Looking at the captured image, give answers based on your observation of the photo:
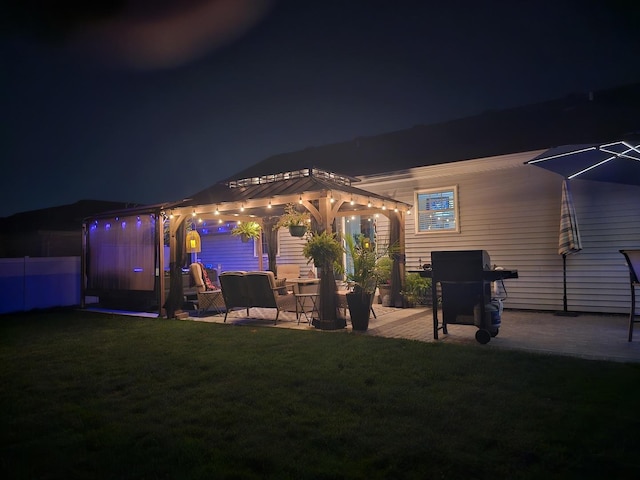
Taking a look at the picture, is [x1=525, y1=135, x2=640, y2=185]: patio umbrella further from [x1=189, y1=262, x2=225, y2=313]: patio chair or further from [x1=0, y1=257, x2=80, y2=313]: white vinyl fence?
[x1=0, y1=257, x2=80, y2=313]: white vinyl fence

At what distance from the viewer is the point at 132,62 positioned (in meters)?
9.20

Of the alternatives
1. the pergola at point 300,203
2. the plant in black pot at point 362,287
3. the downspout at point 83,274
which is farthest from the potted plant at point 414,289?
the downspout at point 83,274

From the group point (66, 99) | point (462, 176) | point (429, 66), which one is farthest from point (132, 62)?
point (462, 176)

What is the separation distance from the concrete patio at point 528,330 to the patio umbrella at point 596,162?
264cm

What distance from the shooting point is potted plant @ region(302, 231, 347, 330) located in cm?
716

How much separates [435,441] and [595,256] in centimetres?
740

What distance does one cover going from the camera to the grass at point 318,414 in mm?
2506

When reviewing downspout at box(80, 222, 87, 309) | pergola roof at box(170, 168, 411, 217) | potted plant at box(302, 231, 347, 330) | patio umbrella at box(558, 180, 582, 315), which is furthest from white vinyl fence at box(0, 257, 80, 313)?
patio umbrella at box(558, 180, 582, 315)

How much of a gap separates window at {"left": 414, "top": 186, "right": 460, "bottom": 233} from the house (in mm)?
26

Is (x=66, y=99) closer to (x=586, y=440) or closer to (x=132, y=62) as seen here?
(x=132, y=62)

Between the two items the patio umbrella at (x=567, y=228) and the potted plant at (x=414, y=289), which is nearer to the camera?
the patio umbrella at (x=567, y=228)

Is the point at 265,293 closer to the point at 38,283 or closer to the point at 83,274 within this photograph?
the point at 83,274

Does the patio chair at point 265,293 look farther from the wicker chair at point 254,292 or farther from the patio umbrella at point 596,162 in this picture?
Result: the patio umbrella at point 596,162

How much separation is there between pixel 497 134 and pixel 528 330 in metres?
6.45
